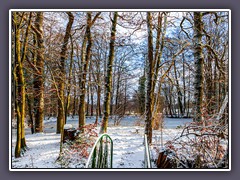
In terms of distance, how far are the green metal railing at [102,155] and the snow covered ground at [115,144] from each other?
68mm

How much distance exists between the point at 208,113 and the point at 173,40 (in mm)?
1027

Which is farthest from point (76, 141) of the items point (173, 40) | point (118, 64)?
point (173, 40)

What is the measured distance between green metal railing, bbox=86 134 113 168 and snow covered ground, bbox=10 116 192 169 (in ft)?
0.22

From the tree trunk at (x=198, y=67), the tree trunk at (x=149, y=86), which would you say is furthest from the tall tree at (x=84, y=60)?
the tree trunk at (x=198, y=67)

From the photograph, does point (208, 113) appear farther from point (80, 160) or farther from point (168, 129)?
point (80, 160)

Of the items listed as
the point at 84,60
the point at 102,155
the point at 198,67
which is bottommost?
the point at 102,155

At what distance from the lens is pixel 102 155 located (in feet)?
6.09

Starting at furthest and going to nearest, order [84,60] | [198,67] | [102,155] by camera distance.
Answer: [84,60], [198,67], [102,155]

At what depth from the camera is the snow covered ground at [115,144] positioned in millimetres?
1854

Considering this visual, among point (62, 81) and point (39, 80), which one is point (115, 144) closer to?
point (62, 81)

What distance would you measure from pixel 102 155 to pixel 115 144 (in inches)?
14.9

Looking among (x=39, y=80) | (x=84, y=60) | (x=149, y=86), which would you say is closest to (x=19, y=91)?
(x=39, y=80)

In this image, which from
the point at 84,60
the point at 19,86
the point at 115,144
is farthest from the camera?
the point at 84,60

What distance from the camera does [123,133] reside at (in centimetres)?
239
